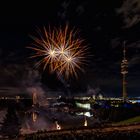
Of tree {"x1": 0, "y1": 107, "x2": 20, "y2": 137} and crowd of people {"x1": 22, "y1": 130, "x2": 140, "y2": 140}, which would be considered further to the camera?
tree {"x1": 0, "y1": 107, "x2": 20, "y2": 137}

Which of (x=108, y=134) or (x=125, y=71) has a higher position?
(x=125, y=71)

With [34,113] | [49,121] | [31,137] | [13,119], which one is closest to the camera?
[31,137]

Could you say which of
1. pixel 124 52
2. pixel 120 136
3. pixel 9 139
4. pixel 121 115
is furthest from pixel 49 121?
pixel 120 136

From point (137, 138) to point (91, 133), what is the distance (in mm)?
4084

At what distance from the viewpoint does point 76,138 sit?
2670 cm

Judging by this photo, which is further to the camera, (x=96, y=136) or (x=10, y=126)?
(x=10, y=126)

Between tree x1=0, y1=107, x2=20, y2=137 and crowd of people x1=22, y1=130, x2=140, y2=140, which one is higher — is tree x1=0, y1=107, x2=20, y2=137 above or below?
below

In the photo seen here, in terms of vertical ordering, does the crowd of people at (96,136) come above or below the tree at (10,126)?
above

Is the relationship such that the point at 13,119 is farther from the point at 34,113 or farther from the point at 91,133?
the point at 34,113

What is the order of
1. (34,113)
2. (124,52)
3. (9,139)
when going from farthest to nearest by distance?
1. (34,113)
2. (124,52)
3. (9,139)

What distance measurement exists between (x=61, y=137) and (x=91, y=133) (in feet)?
9.02

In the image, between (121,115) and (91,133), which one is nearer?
(91,133)

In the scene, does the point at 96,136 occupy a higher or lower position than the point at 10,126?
higher

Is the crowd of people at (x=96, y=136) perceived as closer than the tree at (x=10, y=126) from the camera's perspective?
Yes
